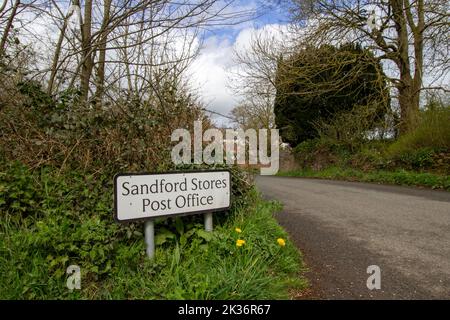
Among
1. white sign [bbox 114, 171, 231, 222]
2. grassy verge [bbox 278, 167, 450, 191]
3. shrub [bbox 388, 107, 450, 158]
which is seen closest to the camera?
white sign [bbox 114, 171, 231, 222]

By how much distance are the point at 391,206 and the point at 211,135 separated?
430cm

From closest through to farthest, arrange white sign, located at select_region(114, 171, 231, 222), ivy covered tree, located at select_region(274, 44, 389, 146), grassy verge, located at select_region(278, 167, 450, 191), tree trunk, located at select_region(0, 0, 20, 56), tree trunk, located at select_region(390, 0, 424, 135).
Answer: white sign, located at select_region(114, 171, 231, 222)
tree trunk, located at select_region(0, 0, 20, 56)
grassy verge, located at select_region(278, 167, 450, 191)
tree trunk, located at select_region(390, 0, 424, 135)
ivy covered tree, located at select_region(274, 44, 389, 146)

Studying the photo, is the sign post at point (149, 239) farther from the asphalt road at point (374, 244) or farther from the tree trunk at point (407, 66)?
the tree trunk at point (407, 66)

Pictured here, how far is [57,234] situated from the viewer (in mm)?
2719

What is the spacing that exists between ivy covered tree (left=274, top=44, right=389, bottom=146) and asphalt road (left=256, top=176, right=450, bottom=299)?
768 cm

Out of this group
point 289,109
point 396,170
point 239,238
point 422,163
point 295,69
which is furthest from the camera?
point 289,109

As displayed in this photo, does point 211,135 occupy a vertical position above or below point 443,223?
above

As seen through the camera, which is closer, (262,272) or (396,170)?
(262,272)

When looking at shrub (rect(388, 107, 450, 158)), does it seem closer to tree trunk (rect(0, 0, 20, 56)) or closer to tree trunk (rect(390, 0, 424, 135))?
tree trunk (rect(390, 0, 424, 135))

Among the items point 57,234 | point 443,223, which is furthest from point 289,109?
point 57,234

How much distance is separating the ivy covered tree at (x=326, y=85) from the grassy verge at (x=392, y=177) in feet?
9.54

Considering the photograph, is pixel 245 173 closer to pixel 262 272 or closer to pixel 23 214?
pixel 262 272

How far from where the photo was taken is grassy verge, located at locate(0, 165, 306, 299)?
2.44m

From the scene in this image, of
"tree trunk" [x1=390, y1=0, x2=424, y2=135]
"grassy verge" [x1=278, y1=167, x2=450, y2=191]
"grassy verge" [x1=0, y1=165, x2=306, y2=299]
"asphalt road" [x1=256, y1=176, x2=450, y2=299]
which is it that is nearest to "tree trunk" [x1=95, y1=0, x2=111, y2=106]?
"grassy verge" [x1=0, y1=165, x2=306, y2=299]
